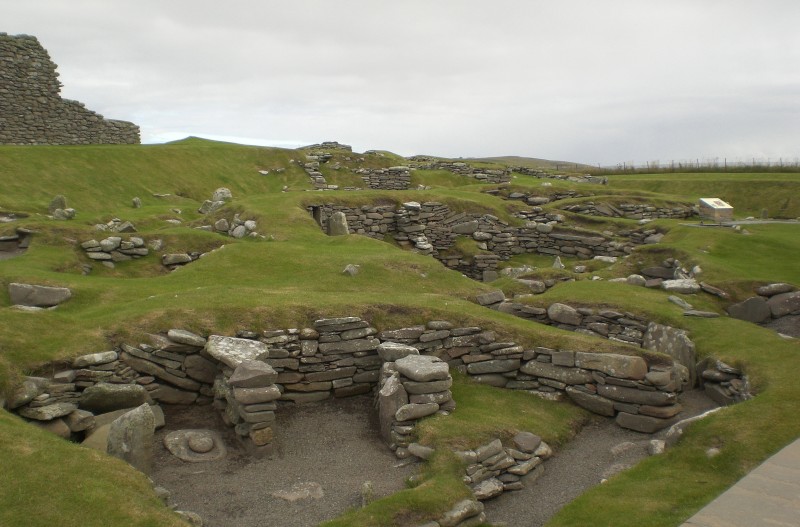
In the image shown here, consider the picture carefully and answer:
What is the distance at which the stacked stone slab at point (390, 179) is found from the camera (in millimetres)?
46906

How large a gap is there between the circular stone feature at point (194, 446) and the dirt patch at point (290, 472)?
0.17 metres

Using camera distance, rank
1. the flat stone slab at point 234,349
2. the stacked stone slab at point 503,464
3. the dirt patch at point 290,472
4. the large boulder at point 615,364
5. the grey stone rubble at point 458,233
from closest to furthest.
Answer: the dirt patch at point 290,472 < the stacked stone slab at point 503,464 < the flat stone slab at point 234,349 < the large boulder at point 615,364 < the grey stone rubble at point 458,233

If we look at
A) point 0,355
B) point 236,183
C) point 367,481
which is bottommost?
point 367,481

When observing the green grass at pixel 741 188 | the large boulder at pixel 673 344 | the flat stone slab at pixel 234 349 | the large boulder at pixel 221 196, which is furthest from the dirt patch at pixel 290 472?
the green grass at pixel 741 188

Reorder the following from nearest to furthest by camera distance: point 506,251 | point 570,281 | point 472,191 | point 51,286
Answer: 1. point 51,286
2. point 570,281
3. point 506,251
4. point 472,191

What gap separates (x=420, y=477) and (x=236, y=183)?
3487 centimetres

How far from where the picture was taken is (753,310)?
809 inches

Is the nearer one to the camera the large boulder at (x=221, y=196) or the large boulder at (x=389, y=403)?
the large boulder at (x=389, y=403)

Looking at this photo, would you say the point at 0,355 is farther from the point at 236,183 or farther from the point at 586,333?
the point at 236,183

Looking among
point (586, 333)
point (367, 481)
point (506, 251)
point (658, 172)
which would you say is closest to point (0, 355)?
point (367, 481)

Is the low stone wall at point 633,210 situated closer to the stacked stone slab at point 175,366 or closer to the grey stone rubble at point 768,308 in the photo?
the grey stone rubble at point 768,308

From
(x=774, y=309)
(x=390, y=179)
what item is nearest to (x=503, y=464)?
(x=774, y=309)

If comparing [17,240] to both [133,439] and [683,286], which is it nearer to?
[133,439]

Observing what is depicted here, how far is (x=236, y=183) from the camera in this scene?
4297 cm
